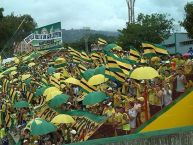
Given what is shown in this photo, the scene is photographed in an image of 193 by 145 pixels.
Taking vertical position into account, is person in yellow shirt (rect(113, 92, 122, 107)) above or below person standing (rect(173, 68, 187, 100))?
below

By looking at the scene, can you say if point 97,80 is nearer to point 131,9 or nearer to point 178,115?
point 178,115

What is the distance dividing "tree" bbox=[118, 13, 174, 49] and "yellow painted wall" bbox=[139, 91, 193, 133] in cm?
3273

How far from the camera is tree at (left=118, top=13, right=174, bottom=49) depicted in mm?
46250

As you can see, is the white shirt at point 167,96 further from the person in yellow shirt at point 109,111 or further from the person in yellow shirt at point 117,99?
the person in yellow shirt at point 117,99

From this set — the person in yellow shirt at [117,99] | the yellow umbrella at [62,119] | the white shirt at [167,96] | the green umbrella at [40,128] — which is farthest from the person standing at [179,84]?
the green umbrella at [40,128]

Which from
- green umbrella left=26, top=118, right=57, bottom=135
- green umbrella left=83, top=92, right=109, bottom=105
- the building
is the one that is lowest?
green umbrella left=26, top=118, right=57, bottom=135

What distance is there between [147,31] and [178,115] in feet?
115

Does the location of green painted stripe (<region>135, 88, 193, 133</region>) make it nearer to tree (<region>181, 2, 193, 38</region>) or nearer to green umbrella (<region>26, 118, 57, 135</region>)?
green umbrella (<region>26, 118, 57, 135</region>)

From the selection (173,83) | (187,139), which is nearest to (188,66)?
(173,83)

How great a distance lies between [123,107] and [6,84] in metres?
12.2

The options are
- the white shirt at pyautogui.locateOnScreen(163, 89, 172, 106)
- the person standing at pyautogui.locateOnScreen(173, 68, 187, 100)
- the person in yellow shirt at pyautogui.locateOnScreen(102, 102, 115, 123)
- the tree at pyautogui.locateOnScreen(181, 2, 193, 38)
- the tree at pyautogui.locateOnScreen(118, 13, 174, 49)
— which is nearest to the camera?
the person in yellow shirt at pyautogui.locateOnScreen(102, 102, 115, 123)

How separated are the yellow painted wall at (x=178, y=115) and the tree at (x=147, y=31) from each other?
32.7 meters

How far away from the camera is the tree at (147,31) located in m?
46.2

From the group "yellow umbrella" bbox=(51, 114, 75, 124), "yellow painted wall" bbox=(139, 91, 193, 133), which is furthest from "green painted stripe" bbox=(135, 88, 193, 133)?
"yellow umbrella" bbox=(51, 114, 75, 124)
